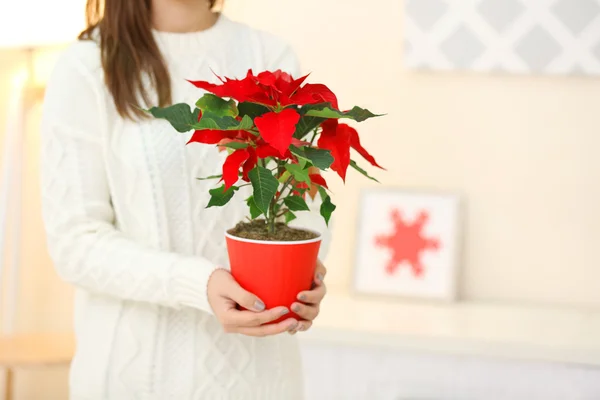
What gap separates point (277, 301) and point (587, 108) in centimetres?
146

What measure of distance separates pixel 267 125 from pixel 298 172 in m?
0.08

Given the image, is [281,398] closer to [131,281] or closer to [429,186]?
[131,281]

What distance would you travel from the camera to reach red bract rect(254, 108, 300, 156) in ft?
2.35

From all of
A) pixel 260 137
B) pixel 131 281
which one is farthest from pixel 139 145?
pixel 260 137

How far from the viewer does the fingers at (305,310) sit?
87 cm

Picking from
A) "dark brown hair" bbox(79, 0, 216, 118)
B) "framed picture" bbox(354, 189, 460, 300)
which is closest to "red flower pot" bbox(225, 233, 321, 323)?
"dark brown hair" bbox(79, 0, 216, 118)

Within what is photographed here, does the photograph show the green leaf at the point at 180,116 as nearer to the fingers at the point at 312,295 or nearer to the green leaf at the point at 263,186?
the green leaf at the point at 263,186

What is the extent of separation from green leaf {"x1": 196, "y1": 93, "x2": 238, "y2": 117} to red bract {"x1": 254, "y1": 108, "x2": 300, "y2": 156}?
0.06m

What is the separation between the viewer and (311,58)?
6.95ft

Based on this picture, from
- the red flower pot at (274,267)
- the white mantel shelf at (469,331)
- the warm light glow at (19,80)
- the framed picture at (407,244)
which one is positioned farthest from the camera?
the warm light glow at (19,80)

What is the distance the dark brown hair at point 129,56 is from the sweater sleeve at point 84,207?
3 cm

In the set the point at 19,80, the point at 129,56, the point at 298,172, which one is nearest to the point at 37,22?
the point at 19,80

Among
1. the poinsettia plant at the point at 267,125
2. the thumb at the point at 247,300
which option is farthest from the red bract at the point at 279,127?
the thumb at the point at 247,300

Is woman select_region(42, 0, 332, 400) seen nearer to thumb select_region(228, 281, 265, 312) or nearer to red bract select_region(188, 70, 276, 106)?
thumb select_region(228, 281, 265, 312)
